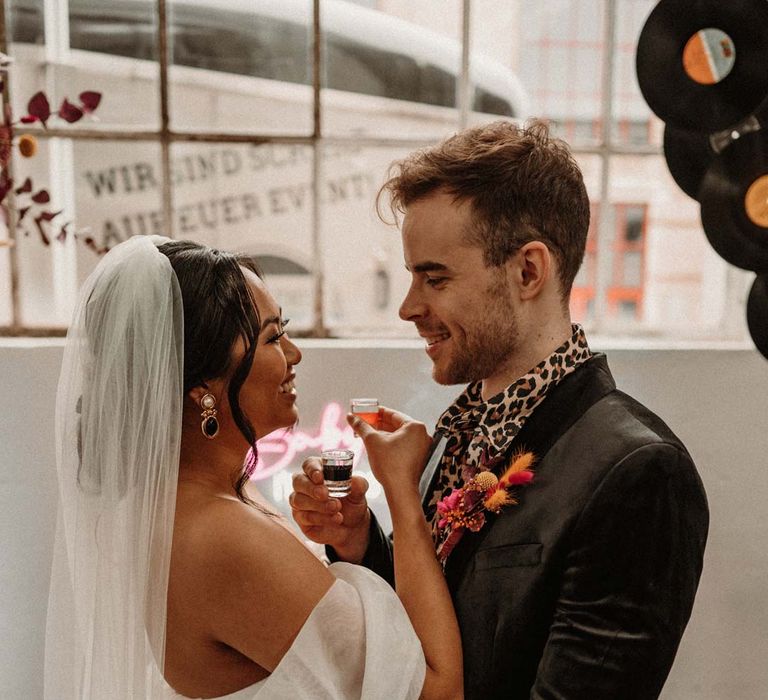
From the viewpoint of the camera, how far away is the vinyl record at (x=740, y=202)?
6.59ft

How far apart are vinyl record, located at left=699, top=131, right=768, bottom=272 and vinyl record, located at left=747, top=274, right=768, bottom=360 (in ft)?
0.22

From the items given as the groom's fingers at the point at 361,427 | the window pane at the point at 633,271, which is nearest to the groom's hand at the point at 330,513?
the groom's fingers at the point at 361,427

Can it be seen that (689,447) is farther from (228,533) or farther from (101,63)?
(101,63)

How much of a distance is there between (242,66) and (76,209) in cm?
76

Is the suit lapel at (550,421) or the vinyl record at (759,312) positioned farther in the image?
the vinyl record at (759,312)

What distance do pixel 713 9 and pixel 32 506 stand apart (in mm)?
2475

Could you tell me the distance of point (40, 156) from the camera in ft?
8.34

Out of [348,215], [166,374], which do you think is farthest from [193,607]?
[348,215]

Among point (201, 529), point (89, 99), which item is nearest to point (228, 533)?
point (201, 529)

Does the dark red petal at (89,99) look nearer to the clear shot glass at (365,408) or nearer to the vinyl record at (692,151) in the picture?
the clear shot glass at (365,408)

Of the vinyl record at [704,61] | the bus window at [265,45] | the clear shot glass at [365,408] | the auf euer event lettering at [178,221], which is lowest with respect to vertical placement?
the clear shot glass at [365,408]

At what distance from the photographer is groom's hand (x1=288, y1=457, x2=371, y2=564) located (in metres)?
1.57

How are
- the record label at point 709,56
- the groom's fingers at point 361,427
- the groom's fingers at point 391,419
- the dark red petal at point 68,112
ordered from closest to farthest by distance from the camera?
1. the groom's fingers at point 361,427
2. the groom's fingers at point 391,419
3. the dark red petal at point 68,112
4. the record label at point 709,56

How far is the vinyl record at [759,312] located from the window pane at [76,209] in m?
1.90
